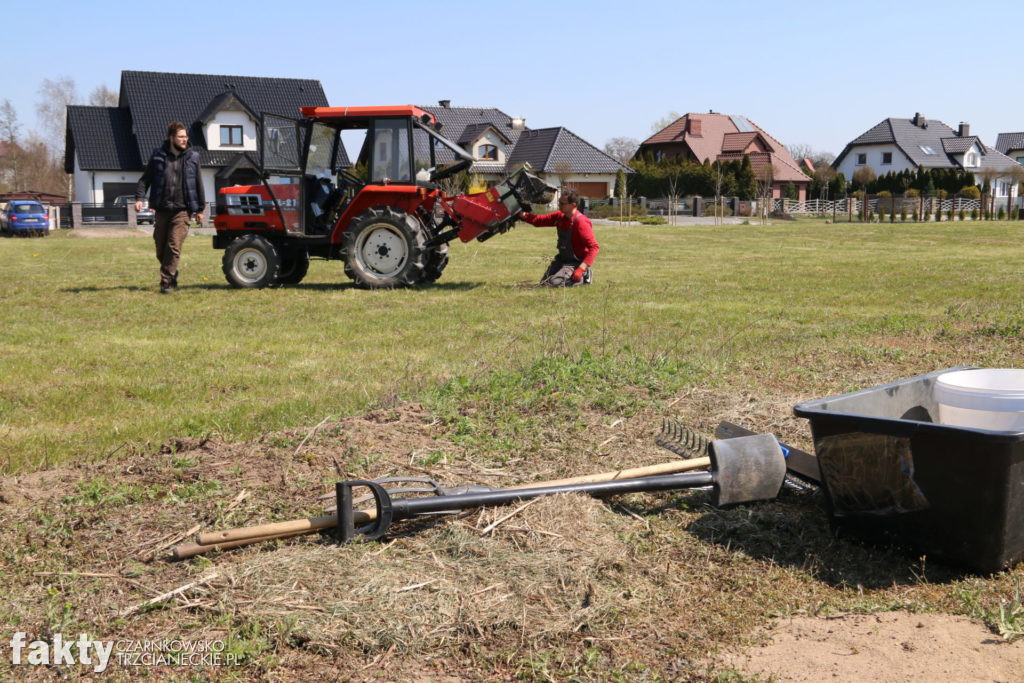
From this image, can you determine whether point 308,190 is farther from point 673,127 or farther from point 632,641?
point 673,127

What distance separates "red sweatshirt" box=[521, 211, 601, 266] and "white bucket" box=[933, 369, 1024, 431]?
834 cm

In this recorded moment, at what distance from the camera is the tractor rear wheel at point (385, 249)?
1294cm

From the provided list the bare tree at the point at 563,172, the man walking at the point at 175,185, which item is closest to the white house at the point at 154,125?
the bare tree at the point at 563,172

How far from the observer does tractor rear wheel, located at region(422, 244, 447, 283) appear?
1384cm

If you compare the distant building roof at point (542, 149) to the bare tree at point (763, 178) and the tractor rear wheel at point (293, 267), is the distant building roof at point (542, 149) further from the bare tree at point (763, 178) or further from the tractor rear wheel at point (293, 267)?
the tractor rear wheel at point (293, 267)

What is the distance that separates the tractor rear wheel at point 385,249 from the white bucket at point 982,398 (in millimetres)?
9081

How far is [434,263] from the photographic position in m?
14.0

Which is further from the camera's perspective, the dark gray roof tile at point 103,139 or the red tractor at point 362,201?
the dark gray roof tile at point 103,139

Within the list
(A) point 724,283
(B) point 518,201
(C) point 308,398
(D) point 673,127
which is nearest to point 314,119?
(B) point 518,201

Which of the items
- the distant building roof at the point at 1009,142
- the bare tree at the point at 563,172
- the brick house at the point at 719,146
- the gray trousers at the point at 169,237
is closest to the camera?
the gray trousers at the point at 169,237

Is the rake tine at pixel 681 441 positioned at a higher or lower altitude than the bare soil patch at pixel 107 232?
lower

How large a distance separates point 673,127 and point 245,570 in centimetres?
7219

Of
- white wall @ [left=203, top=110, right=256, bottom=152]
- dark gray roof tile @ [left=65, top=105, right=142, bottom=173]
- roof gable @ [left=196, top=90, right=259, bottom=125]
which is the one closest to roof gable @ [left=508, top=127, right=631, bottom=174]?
white wall @ [left=203, top=110, right=256, bottom=152]

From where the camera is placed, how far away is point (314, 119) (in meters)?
13.1
